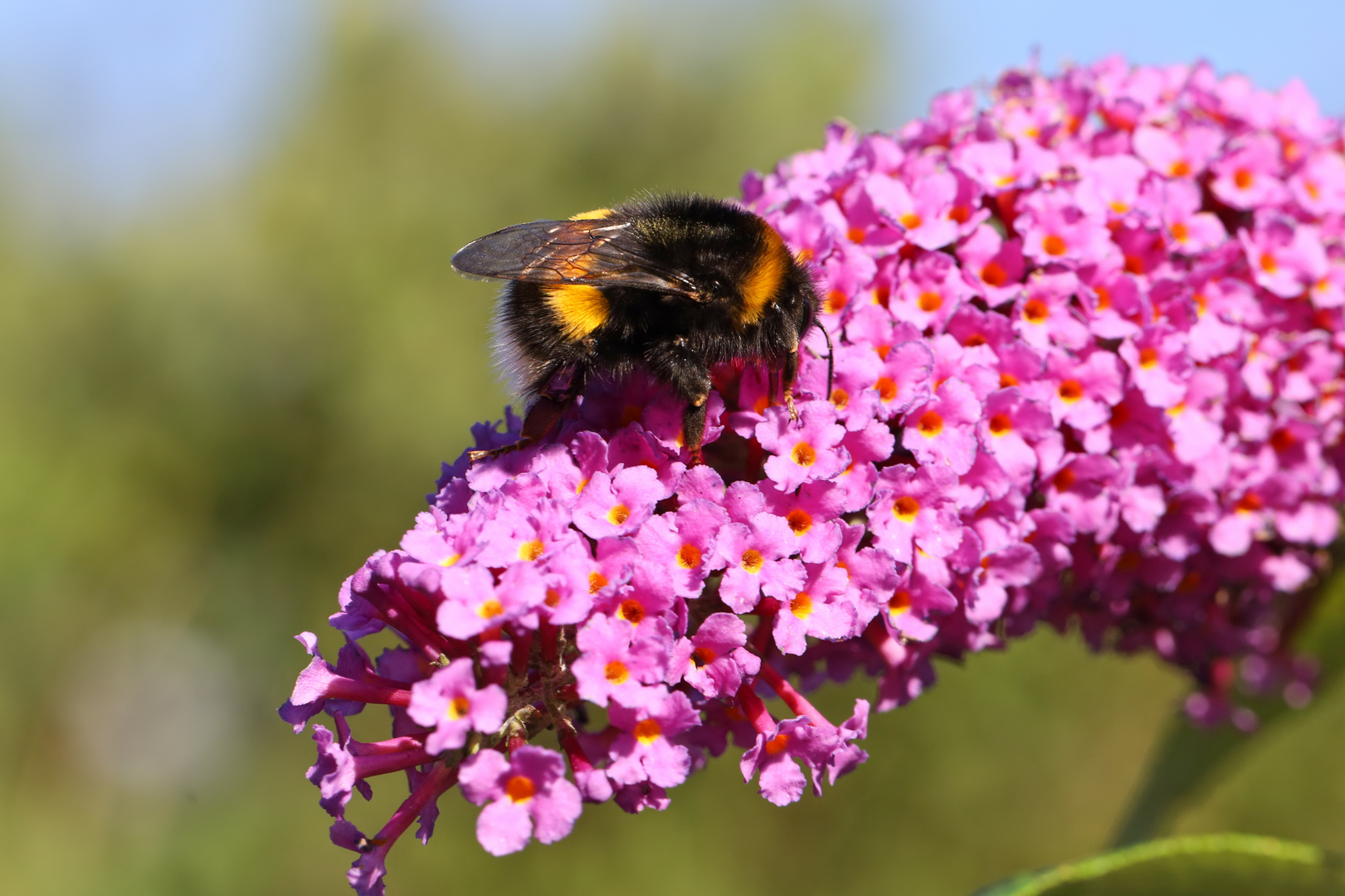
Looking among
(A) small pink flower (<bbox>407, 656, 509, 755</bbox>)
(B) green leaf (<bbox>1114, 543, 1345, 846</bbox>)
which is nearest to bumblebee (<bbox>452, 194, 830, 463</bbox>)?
(A) small pink flower (<bbox>407, 656, 509, 755</bbox>)

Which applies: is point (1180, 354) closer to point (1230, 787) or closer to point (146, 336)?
point (1230, 787)

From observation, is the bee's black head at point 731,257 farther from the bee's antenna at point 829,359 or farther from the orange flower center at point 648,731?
the orange flower center at point 648,731

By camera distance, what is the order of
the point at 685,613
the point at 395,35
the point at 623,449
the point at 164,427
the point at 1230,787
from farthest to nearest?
the point at 395,35 < the point at 164,427 < the point at 1230,787 < the point at 623,449 < the point at 685,613

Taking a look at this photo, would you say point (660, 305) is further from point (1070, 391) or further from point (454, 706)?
point (1070, 391)

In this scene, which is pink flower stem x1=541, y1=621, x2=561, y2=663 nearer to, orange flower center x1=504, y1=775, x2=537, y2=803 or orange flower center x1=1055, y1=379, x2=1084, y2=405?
orange flower center x1=504, y1=775, x2=537, y2=803

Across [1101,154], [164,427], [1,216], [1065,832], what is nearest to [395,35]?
[1,216]

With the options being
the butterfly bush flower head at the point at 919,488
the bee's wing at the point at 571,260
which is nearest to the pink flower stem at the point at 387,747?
the butterfly bush flower head at the point at 919,488

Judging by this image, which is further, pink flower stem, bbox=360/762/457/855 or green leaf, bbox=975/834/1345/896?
green leaf, bbox=975/834/1345/896
